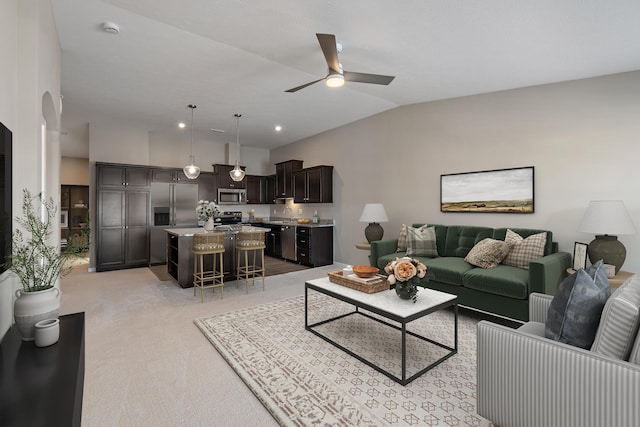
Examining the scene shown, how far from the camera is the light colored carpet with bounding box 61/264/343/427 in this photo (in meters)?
1.83

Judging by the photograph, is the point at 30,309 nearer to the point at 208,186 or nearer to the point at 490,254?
the point at 490,254

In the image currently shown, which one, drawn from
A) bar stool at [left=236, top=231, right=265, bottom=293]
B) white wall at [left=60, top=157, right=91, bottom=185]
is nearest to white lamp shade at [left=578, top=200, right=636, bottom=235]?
bar stool at [left=236, top=231, right=265, bottom=293]

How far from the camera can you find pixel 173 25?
8.71 ft

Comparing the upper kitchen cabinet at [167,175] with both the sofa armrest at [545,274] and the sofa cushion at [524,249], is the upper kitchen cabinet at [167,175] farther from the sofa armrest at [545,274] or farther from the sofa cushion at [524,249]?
the sofa armrest at [545,274]

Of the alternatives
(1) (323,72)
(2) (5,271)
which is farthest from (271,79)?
(2) (5,271)

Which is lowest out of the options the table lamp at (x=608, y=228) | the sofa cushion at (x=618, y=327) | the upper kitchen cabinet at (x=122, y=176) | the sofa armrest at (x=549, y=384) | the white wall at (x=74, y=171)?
the sofa armrest at (x=549, y=384)

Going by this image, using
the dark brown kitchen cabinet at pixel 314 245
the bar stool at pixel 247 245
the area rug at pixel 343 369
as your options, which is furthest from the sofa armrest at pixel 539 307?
the dark brown kitchen cabinet at pixel 314 245

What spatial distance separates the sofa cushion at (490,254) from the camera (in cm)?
337

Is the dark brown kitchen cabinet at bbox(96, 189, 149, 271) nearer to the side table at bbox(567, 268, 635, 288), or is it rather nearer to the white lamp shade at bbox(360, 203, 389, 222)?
the white lamp shade at bbox(360, 203, 389, 222)

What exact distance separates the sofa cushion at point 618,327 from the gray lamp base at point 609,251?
1915mm

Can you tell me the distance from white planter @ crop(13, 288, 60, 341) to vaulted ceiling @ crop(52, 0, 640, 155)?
2.28 m

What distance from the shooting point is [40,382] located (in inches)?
47.3

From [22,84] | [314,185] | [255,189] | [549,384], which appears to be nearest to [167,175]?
[255,189]

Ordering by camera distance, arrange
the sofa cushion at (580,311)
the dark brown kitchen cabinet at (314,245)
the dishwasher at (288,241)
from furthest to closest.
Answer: the dishwasher at (288,241)
the dark brown kitchen cabinet at (314,245)
the sofa cushion at (580,311)
